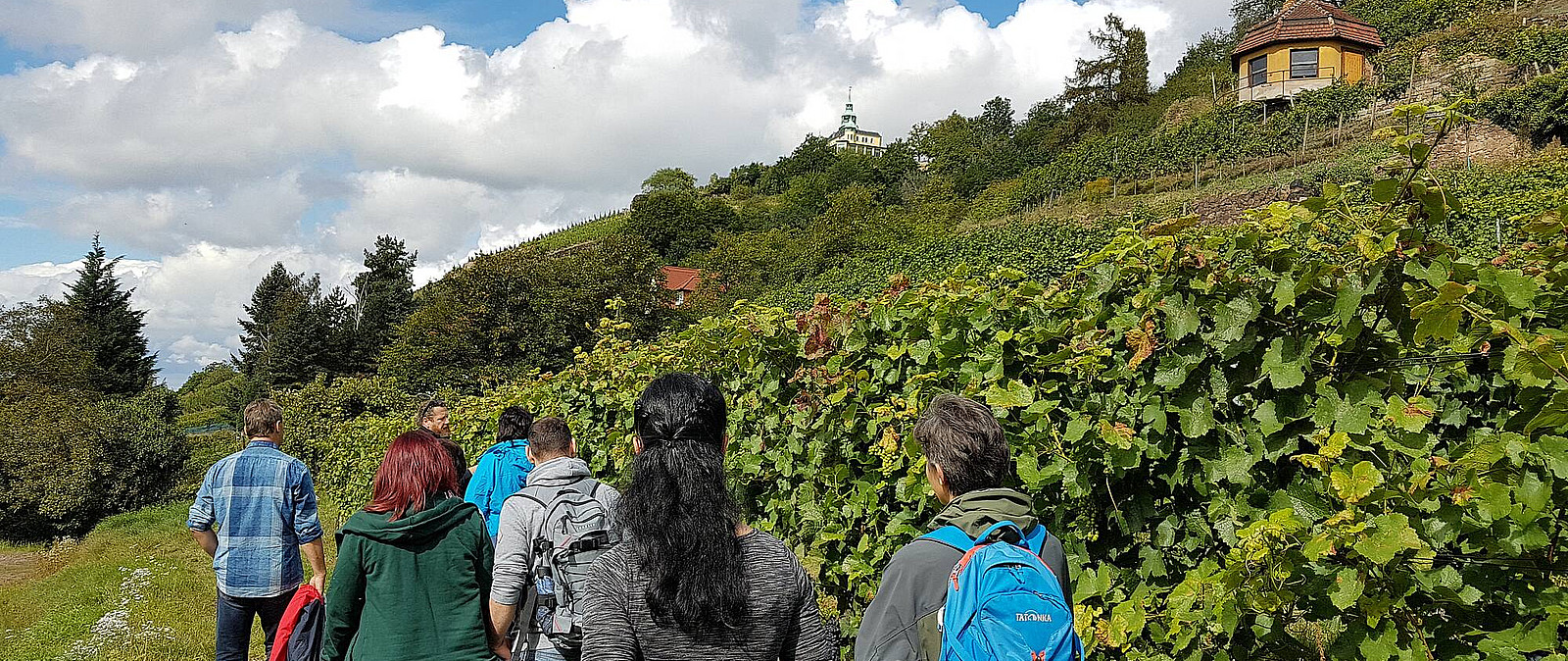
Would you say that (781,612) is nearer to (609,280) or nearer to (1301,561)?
(1301,561)

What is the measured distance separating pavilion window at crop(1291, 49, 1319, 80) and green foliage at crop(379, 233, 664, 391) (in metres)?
30.8

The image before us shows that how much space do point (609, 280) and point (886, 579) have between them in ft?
103

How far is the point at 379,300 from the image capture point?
2314 inches

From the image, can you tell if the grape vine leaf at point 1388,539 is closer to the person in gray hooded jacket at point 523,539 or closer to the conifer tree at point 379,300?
the person in gray hooded jacket at point 523,539

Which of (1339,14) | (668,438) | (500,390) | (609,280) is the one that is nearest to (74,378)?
(609,280)

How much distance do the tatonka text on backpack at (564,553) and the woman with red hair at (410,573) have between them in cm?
26

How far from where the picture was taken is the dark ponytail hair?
221 centimetres

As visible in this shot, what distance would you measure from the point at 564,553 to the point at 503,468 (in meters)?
2.15

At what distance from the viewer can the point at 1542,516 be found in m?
1.73

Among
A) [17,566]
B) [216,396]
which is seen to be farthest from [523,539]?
[216,396]

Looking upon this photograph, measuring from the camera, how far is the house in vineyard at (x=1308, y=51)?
38812 millimetres

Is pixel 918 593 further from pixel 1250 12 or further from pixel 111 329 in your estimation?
pixel 1250 12

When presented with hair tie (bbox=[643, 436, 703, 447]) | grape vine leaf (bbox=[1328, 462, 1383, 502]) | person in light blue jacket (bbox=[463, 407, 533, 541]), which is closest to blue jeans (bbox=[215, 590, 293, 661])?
person in light blue jacket (bbox=[463, 407, 533, 541])

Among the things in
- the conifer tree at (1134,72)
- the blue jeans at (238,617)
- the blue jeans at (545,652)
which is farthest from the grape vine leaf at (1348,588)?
the conifer tree at (1134,72)
